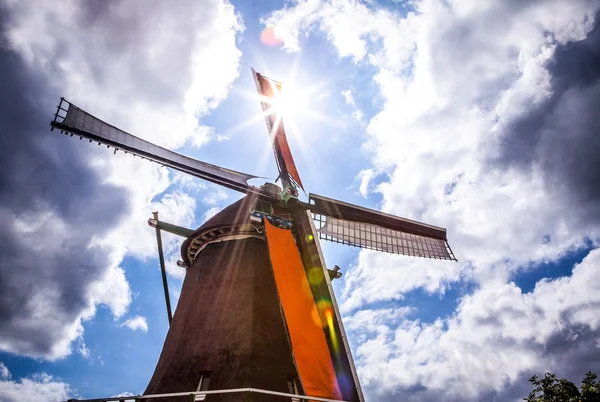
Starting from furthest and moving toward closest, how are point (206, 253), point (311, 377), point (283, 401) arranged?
1. point (206, 253)
2. point (283, 401)
3. point (311, 377)

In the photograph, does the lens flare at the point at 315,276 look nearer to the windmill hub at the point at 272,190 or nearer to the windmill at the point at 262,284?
the windmill at the point at 262,284

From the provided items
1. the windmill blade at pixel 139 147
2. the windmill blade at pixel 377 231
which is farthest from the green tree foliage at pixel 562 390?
the windmill blade at pixel 139 147

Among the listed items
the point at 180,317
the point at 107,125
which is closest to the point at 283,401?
the point at 180,317

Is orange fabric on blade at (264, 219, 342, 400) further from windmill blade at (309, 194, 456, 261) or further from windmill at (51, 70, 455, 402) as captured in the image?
windmill blade at (309, 194, 456, 261)

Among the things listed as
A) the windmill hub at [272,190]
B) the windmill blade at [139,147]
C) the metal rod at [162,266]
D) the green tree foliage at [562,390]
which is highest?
the windmill blade at [139,147]

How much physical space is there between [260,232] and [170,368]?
5.05 meters

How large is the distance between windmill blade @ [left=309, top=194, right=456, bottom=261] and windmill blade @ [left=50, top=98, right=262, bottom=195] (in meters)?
3.23

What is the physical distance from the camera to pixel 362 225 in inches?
612

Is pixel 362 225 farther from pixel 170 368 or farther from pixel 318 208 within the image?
pixel 170 368

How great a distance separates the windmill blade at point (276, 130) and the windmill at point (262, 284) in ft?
0.18

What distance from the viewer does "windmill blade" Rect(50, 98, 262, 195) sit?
12.4 m

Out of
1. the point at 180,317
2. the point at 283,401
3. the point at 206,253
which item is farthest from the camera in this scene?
the point at 206,253

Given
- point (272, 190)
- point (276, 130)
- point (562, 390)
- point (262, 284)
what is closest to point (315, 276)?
point (262, 284)

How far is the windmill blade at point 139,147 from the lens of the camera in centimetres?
1235
